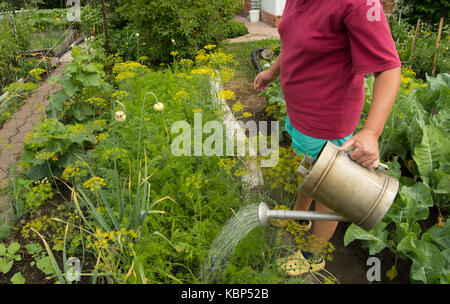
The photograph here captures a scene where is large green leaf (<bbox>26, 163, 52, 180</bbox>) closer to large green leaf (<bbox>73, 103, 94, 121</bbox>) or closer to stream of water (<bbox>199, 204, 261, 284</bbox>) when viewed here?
large green leaf (<bbox>73, 103, 94, 121</bbox>)

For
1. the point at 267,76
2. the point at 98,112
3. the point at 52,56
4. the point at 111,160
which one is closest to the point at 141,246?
the point at 111,160

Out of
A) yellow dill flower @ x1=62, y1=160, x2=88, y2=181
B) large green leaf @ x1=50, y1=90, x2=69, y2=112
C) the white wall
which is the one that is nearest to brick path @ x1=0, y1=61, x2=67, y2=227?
large green leaf @ x1=50, y1=90, x2=69, y2=112

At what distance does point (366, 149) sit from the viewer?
4.17 feet

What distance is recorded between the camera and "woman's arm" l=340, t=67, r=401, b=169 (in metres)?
1.28

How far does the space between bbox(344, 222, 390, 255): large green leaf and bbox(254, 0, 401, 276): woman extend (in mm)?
140

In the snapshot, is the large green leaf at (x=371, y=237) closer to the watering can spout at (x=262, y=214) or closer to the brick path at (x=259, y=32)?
the watering can spout at (x=262, y=214)

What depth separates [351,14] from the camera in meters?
1.31

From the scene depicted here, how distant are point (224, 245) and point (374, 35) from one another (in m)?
1.18

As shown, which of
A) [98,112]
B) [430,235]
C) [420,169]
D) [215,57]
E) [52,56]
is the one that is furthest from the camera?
[52,56]

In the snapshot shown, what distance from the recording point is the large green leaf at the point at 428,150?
2.40m

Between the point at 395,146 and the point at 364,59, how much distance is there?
1677 mm

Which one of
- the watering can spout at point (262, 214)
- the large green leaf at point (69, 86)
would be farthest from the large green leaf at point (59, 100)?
the watering can spout at point (262, 214)

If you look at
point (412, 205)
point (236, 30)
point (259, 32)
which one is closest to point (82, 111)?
point (412, 205)
